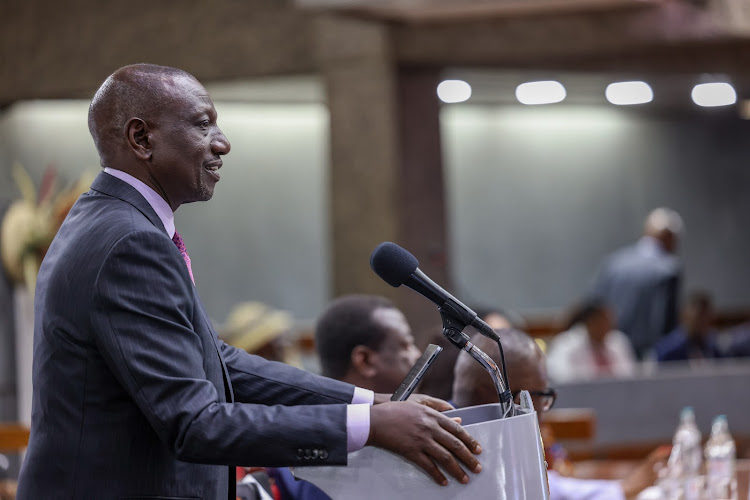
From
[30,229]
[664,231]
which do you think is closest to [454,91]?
[664,231]

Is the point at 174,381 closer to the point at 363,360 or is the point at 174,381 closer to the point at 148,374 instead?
the point at 148,374

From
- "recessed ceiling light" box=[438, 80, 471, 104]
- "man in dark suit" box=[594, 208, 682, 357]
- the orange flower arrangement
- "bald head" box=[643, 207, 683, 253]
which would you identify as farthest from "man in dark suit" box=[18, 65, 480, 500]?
"recessed ceiling light" box=[438, 80, 471, 104]

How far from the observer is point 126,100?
162 cm

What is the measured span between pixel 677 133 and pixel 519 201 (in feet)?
6.13

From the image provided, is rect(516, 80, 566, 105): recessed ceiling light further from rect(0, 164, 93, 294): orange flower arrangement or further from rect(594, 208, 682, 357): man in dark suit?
rect(0, 164, 93, 294): orange flower arrangement

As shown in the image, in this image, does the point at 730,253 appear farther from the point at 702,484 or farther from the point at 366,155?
the point at 702,484

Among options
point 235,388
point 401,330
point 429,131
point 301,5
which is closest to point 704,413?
point 429,131

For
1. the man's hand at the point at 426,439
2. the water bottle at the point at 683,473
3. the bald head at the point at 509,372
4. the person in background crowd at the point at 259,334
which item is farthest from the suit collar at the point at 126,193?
the person in background crowd at the point at 259,334

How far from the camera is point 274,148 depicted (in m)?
10.5

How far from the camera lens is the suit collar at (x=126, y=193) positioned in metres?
1.59

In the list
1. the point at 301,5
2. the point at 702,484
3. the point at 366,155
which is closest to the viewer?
the point at 702,484

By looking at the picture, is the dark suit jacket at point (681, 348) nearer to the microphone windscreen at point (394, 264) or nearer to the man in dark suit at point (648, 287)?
the man in dark suit at point (648, 287)

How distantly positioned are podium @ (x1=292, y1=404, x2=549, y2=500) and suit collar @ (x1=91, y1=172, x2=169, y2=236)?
1.34ft

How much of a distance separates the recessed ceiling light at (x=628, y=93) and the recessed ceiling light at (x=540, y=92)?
1.49ft
